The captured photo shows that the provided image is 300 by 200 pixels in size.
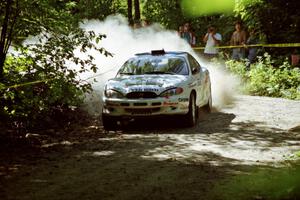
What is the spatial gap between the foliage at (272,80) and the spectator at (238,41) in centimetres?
174

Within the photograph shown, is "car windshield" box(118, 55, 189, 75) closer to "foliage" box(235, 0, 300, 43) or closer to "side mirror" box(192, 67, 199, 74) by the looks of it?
"side mirror" box(192, 67, 199, 74)

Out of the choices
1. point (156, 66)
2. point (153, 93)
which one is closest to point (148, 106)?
point (153, 93)

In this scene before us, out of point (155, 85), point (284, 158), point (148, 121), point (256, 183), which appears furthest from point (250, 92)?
point (256, 183)

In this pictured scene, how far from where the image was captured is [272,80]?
1817 cm

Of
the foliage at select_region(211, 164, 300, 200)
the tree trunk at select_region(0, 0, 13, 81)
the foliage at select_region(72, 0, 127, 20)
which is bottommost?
the foliage at select_region(211, 164, 300, 200)

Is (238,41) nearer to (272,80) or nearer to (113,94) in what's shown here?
(272,80)

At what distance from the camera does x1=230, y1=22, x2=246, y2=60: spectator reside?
21.5 m

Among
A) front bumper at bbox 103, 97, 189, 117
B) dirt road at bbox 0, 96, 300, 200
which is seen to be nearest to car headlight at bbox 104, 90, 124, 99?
front bumper at bbox 103, 97, 189, 117

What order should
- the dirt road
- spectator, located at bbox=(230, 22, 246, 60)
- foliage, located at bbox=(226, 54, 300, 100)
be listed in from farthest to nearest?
spectator, located at bbox=(230, 22, 246, 60)
foliage, located at bbox=(226, 54, 300, 100)
the dirt road

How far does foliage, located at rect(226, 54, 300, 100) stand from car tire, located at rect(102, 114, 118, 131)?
6979 millimetres

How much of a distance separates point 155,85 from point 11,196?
579 centimetres

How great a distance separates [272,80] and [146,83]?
7.57 meters

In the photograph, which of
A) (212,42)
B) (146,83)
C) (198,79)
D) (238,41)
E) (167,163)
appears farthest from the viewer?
(212,42)

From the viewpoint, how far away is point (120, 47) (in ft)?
84.0
